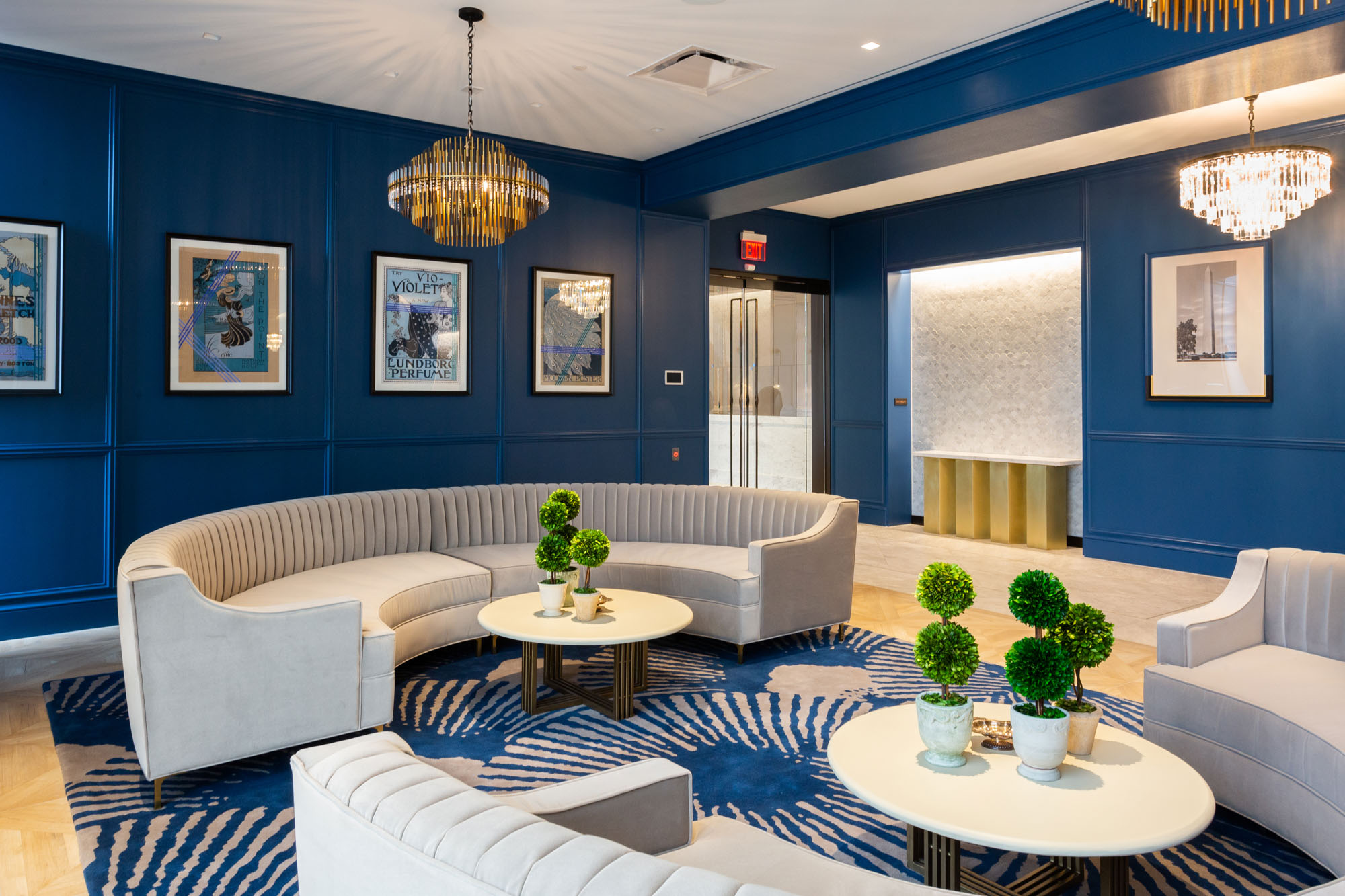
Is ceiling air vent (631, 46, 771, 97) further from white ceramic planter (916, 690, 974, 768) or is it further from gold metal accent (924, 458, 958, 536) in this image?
gold metal accent (924, 458, 958, 536)

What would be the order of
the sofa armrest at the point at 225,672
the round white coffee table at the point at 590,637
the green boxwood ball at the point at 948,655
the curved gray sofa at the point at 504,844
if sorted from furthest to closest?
the round white coffee table at the point at 590,637
the sofa armrest at the point at 225,672
the green boxwood ball at the point at 948,655
the curved gray sofa at the point at 504,844

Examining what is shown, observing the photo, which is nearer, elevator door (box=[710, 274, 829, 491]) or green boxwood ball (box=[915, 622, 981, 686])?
green boxwood ball (box=[915, 622, 981, 686])

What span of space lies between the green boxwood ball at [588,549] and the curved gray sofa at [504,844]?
6.98 feet

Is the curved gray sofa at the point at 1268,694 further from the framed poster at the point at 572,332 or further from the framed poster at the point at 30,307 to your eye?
the framed poster at the point at 30,307

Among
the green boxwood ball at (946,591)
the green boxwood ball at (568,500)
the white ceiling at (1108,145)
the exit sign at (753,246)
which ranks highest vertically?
the white ceiling at (1108,145)

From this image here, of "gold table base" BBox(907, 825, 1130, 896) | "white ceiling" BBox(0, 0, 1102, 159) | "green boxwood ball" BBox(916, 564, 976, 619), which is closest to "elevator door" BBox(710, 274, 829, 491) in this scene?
"white ceiling" BBox(0, 0, 1102, 159)

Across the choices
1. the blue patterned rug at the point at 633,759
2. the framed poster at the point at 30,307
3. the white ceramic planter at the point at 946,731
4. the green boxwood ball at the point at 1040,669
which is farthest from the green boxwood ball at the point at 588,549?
the framed poster at the point at 30,307

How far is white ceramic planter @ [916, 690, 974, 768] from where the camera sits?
2.21 metres

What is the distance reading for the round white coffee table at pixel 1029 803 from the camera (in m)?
1.89

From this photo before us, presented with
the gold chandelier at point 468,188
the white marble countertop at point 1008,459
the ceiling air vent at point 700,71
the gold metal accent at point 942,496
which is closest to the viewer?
the gold chandelier at point 468,188

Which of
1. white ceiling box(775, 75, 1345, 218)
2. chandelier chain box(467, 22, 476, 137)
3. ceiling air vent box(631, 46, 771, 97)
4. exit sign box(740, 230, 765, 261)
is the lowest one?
exit sign box(740, 230, 765, 261)

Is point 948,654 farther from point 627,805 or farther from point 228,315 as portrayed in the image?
point 228,315

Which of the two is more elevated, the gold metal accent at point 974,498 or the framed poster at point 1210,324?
the framed poster at point 1210,324

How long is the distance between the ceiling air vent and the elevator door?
3235 mm
